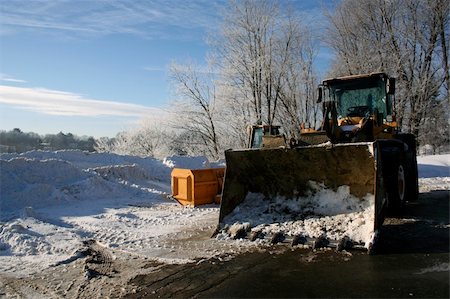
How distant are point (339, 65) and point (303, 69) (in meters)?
2.32

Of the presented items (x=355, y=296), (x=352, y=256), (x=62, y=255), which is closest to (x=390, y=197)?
(x=352, y=256)

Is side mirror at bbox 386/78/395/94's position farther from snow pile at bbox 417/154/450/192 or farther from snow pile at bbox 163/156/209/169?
snow pile at bbox 163/156/209/169

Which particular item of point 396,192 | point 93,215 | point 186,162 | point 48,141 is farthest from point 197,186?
point 48,141

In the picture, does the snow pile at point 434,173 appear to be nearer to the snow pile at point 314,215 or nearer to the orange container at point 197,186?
the orange container at point 197,186

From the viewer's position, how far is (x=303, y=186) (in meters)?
7.07

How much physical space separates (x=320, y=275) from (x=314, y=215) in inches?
78.2

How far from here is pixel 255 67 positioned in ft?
87.4

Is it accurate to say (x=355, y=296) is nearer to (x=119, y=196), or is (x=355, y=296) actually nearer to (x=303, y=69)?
(x=119, y=196)

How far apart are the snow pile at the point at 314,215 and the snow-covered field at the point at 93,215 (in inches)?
25.6

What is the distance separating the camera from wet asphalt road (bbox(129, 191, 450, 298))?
4285 mm

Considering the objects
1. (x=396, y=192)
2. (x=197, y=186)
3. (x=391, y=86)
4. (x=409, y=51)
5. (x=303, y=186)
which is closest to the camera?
(x=303, y=186)

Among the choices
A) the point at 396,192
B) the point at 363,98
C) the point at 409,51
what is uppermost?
the point at 409,51

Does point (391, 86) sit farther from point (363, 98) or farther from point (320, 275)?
point (320, 275)

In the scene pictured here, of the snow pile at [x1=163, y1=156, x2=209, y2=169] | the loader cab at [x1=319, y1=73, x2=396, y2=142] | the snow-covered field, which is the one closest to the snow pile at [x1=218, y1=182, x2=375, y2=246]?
the snow-covered field
